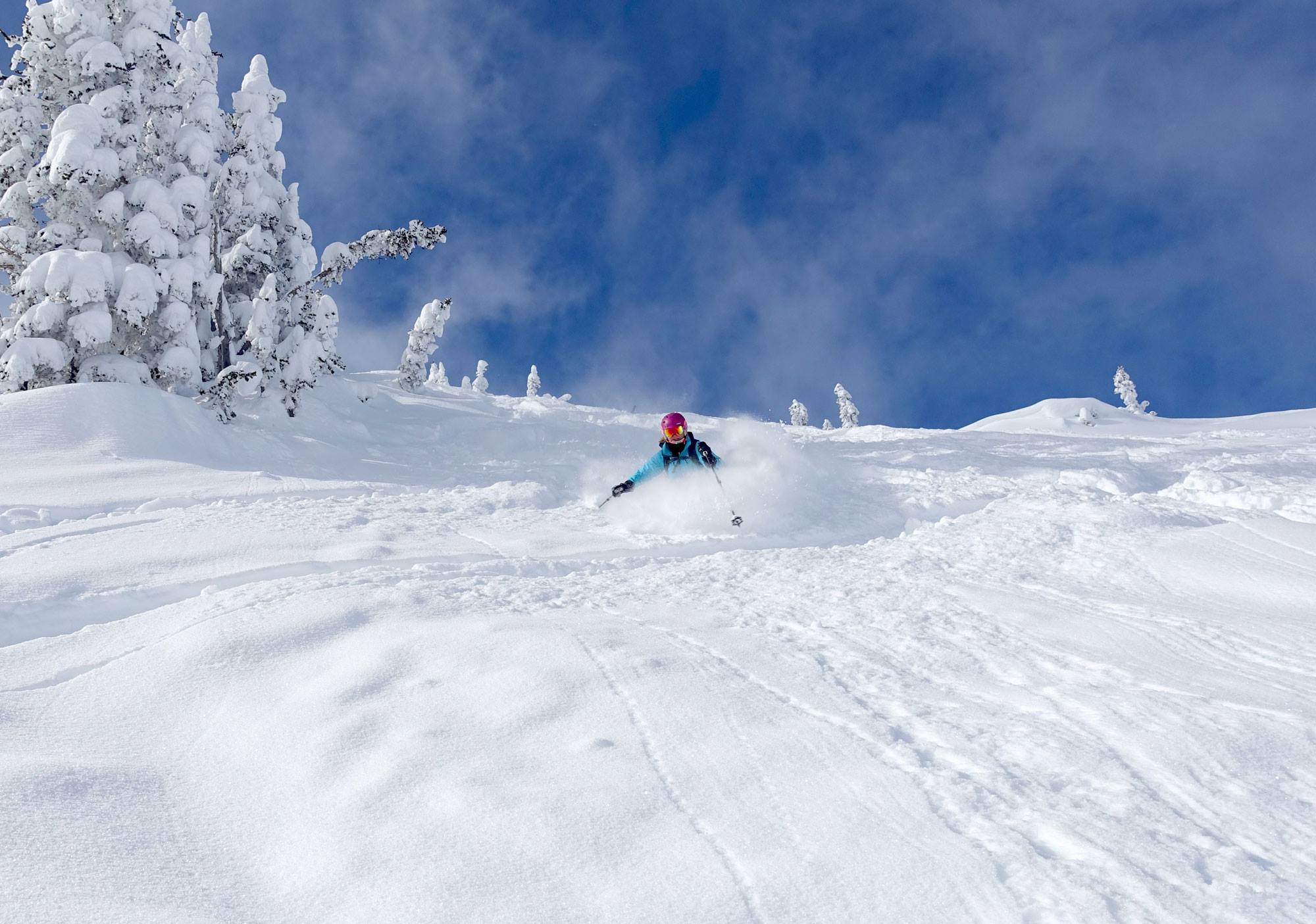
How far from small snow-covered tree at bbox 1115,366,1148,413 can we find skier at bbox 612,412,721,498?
79579 mm

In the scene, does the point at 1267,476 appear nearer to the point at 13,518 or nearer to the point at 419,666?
the point at 419,666

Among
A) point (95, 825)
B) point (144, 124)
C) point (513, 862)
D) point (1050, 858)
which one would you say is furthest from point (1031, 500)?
point (144, 124)

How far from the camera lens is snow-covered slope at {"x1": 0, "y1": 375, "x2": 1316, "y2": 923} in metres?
2.36

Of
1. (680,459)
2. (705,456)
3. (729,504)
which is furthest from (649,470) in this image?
(729,504)

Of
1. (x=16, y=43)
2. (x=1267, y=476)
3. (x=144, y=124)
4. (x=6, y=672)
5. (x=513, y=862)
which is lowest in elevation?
(x=6, y=672)

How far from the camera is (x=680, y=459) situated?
1091cm

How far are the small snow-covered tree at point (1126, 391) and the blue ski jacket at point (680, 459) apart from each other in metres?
79.6

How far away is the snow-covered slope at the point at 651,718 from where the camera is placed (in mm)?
2363

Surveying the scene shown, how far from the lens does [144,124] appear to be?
16078 mm

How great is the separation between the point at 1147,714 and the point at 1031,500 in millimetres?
6799

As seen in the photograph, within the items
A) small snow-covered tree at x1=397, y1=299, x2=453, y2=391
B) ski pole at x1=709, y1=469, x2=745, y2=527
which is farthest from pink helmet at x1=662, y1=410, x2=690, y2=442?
small snow-covered tree at x1=397, y1=299, x2=453, y2=391

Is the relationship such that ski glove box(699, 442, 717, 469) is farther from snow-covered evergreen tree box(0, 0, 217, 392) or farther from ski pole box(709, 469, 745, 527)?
snow-covered evergreen tree box(0, 0, 217, 392)

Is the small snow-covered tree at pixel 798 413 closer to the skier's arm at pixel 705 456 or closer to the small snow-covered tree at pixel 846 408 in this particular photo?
the small snow-covered tree at pixel 846 408

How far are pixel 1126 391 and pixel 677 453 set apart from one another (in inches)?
3222
